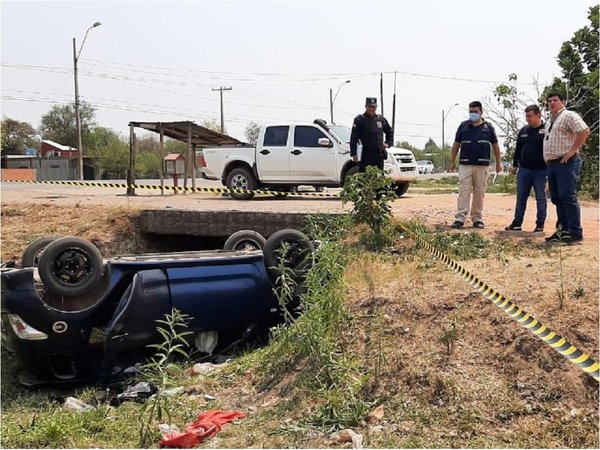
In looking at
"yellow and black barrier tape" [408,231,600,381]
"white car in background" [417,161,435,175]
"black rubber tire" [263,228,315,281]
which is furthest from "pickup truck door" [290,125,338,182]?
"white car in background" [417,161,435,175]

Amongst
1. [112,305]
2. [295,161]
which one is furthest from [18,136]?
[112,305]

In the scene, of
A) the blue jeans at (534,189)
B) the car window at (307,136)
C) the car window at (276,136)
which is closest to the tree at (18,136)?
the car window at (276,136)

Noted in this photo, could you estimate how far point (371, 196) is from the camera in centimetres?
765

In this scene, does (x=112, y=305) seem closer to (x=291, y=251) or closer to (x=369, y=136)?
(x=291, y=251)

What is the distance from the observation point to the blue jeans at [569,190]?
6930mm

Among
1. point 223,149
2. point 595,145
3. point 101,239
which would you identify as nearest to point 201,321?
point 101,239

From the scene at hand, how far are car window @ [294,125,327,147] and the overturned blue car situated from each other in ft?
25.3

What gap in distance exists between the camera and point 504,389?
4035 mm

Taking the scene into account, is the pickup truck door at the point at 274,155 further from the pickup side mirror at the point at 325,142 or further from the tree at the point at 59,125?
the tree at the point at 59,125

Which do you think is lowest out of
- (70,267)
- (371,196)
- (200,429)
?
(200,429)

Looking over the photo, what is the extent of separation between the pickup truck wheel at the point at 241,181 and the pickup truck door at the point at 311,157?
40.1 inches

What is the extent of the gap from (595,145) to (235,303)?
14938 millimetres

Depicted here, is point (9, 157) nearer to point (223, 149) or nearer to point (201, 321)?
point (223, 149)

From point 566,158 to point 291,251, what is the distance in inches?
121
